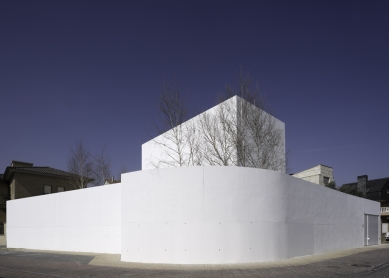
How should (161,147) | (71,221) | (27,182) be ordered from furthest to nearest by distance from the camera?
1. (27,182)
2. (161,147)
3. (71,221)

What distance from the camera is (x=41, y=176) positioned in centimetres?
3472

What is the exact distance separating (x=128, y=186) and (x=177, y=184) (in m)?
2.30

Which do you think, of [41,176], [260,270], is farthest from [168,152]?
[41,176]

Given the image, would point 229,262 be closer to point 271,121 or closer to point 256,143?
point 256,143

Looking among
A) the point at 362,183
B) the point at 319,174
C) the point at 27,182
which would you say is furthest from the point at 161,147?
the point at 362,183

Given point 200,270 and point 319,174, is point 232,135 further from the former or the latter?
Result: point 319,174

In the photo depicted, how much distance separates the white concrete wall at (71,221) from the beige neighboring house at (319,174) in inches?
1405

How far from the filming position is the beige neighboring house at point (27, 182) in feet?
107

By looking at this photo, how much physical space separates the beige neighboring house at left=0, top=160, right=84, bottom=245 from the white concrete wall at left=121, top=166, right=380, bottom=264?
22796 mm

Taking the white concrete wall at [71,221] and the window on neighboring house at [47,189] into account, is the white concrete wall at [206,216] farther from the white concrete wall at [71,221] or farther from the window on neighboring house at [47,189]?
the window on neighboring house at [47,189]

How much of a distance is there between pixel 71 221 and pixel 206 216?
10.3 metres

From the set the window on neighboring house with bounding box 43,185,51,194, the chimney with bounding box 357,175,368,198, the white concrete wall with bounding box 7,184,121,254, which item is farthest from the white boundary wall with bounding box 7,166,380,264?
the chimney with bounding box 357,175,368,198

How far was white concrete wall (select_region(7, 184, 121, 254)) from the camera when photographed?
17219mm

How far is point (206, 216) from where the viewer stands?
42.3 feet
